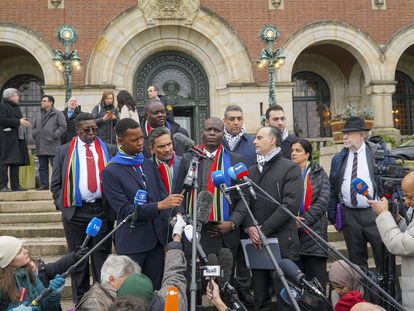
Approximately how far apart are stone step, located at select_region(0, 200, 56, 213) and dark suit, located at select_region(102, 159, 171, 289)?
16.6 ft

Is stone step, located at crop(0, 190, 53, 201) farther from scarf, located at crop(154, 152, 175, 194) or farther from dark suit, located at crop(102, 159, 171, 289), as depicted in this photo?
dark suit, located at crop(102, 159, 171, 289)

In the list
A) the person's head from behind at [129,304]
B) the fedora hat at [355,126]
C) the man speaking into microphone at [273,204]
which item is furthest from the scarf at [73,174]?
the fedora hat at [355,126]

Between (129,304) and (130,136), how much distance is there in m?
2.20

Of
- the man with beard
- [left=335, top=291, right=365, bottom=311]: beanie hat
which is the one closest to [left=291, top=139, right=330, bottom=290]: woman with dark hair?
[left=335, top=291, right=365, bottom=311]: beanie hat

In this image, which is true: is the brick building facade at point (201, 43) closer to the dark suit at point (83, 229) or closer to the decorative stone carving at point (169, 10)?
the decorative stone carving at point (169, 10)

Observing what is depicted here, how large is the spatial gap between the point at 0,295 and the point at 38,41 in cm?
1656

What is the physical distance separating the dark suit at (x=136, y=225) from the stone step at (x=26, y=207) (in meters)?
5.07

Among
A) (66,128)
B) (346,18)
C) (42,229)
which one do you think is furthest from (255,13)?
(42,229)

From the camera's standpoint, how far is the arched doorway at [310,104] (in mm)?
23516

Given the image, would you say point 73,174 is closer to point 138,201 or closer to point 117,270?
point 138,201

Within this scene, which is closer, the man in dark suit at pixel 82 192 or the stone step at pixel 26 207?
the man in dark suit at pixel 82 192

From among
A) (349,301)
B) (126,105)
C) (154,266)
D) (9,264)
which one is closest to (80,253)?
(9,264)

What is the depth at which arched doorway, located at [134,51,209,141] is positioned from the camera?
21.0 metres

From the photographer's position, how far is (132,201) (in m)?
5.12
